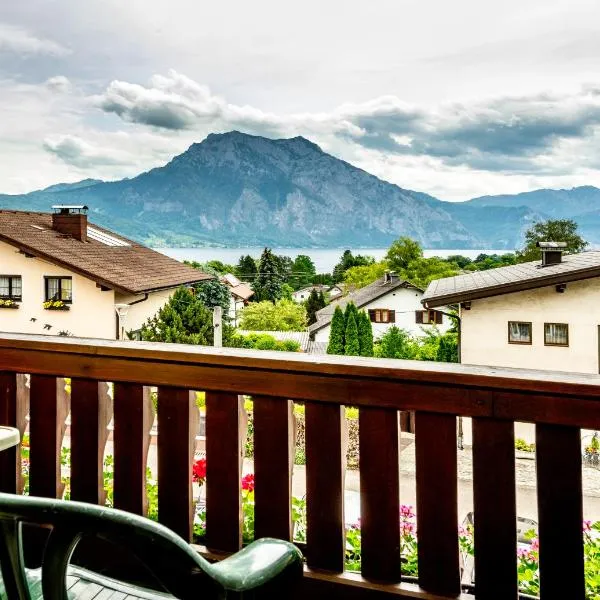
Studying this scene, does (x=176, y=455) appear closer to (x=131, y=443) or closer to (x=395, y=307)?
(x=131, y=443)

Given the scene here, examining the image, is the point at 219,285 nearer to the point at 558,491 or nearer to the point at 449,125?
the point at 449,125

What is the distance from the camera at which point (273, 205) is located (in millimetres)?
9062

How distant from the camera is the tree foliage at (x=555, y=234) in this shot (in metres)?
5.25

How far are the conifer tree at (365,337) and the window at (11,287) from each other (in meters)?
3.20

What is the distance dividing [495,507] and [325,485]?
0.83ft

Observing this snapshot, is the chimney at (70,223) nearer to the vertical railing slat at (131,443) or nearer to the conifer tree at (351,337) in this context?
the conifer tree at (351,337)

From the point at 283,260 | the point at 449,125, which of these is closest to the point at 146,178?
the point at 283,260

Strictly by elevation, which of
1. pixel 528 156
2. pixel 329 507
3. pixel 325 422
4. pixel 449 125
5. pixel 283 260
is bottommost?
pixel 329 507

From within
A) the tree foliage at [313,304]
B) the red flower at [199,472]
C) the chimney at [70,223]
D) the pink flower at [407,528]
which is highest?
the chimney at [70,223]

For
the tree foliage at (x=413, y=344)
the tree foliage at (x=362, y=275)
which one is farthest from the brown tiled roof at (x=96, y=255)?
the tree foliage at (x=362, y=275)

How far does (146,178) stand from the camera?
7.67 meters

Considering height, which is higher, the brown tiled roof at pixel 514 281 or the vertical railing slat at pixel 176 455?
the brown tiled roof at pixel 514 281

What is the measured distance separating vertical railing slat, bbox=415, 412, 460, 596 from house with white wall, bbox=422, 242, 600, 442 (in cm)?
249

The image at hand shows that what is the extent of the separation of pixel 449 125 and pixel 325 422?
5.19 m
